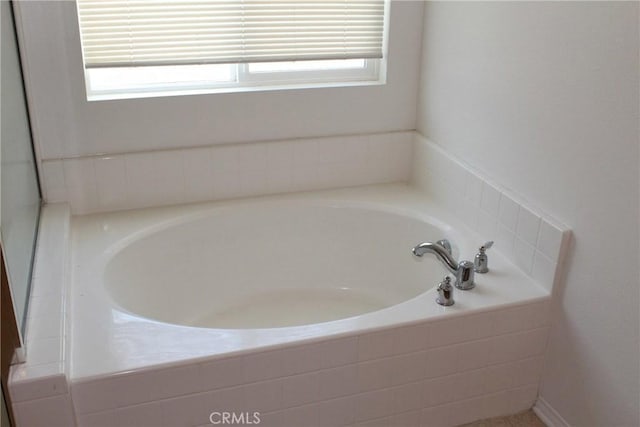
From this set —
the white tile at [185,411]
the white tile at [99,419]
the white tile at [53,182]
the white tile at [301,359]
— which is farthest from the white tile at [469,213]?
the white tile at [53,182]

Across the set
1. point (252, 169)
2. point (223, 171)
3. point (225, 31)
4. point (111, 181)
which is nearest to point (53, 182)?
point (111, 181)

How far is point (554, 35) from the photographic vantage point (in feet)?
6.32

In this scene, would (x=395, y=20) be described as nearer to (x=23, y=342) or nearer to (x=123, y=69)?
(x=123, y=69)

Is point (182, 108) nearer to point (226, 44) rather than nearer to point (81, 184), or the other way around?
point (226, 44)

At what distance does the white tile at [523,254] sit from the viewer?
6.95 feet

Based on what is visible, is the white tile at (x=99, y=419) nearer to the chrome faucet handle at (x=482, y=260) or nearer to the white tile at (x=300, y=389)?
the white tile at (x=300, y=389)

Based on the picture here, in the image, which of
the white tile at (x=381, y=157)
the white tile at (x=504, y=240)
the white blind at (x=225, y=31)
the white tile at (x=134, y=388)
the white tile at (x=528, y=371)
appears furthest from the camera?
the white tile at (x=381, y=157)

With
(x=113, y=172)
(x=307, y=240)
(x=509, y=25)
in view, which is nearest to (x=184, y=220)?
(x=113, y=172)

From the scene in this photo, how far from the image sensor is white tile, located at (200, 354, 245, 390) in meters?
1.74

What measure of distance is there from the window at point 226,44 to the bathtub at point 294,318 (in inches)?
19.8

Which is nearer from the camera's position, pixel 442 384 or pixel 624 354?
pixel 624 354

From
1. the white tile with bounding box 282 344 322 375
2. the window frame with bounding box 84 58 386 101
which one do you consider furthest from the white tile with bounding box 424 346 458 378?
the window frame with bounding box 84 58 386 101

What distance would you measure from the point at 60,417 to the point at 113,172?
3.62ft

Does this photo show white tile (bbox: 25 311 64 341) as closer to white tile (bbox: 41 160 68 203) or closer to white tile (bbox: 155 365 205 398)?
white tile (bbox: 155 365 205 398)
